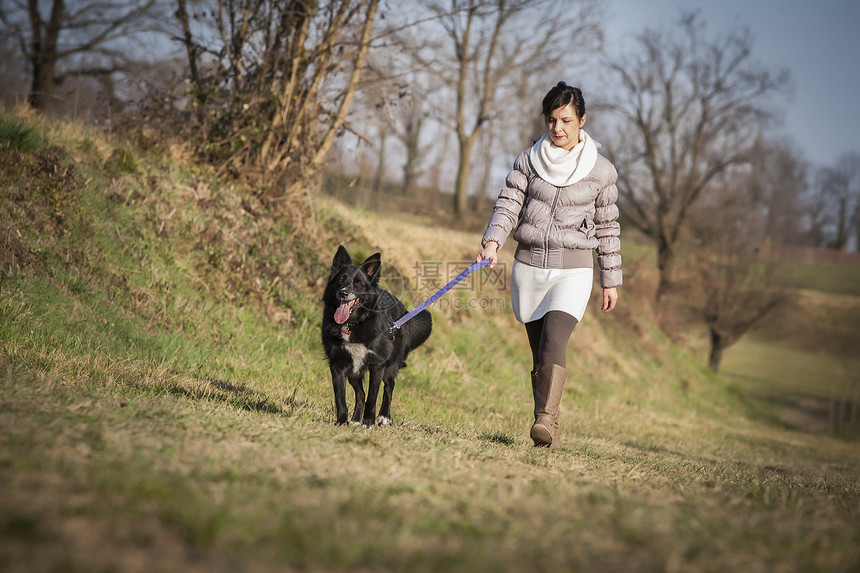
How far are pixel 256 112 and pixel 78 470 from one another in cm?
802

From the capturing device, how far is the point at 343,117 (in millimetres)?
10336

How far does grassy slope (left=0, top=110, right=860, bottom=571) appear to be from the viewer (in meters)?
2.02

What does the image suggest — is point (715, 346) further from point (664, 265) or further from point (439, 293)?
point (439, 293)

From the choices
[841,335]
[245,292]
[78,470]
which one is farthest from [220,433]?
[841,335]

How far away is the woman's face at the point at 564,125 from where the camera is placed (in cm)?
460

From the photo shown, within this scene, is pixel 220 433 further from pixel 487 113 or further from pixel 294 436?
pixel 487 113

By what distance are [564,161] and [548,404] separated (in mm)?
1703

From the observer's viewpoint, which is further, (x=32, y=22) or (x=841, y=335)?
(x=841, y=335)

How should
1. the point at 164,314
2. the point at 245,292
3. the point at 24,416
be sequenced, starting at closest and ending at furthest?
the point at 24,416 → the point at 164,314 → the point at 245,292

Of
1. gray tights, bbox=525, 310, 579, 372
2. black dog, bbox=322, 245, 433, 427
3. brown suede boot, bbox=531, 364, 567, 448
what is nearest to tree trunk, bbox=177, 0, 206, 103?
black dog, bbox=322, 245, 433, 427

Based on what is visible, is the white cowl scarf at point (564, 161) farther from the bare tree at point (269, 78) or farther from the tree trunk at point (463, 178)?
the tree trunk at point (463, 178)

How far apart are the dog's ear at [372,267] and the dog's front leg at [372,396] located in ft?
2.30

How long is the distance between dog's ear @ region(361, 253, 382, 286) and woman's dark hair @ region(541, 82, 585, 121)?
1.64 metres

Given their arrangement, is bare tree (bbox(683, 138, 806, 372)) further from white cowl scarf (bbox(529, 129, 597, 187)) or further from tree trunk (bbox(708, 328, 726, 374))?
white cowl scarf (bbox(529, 129, 597, 187))
